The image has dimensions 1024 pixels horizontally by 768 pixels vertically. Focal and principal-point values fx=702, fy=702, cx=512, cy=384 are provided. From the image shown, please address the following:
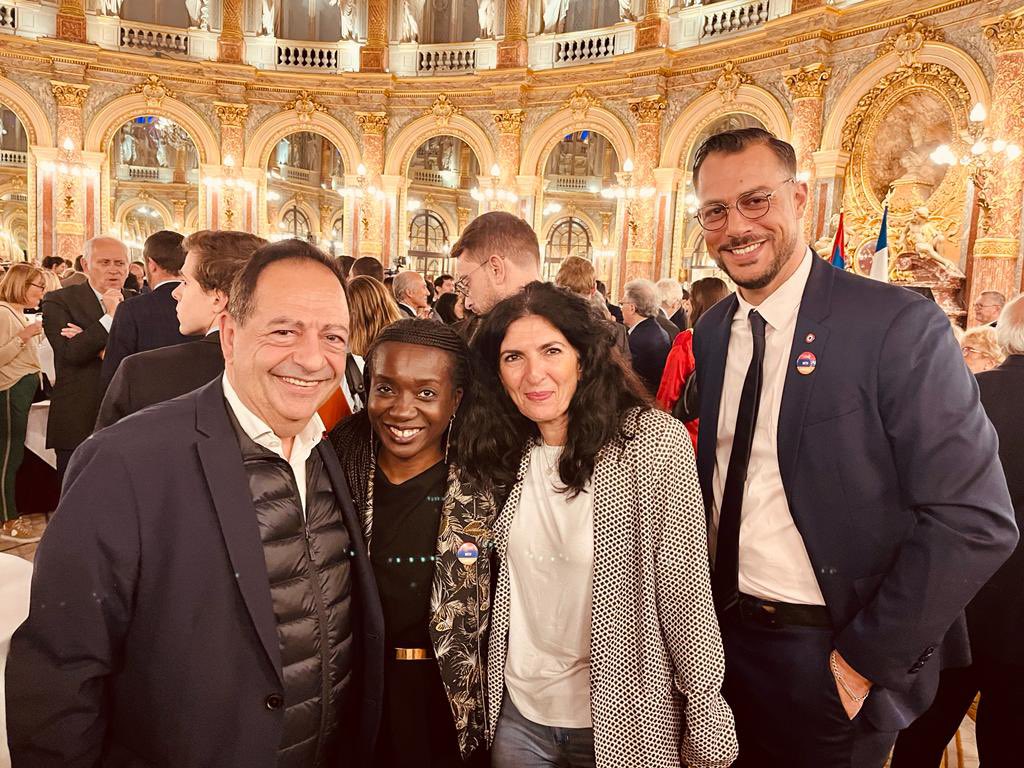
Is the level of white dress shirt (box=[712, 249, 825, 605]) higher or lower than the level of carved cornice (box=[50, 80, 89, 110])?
lower

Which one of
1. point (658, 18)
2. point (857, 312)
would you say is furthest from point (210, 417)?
point (658, 18)

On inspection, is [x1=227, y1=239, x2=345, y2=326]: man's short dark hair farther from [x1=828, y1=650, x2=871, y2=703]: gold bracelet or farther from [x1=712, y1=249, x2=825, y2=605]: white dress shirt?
[x1=828, y1=650, x2=871, y2=703]: gold bracelet

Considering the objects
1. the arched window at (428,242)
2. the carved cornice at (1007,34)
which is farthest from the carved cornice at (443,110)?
the carved cornice at (1007,34)

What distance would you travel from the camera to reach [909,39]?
1080cm

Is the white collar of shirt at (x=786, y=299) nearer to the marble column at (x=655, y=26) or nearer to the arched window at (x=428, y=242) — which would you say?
the marble column at (x=655, y=26)

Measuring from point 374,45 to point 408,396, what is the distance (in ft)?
60.0

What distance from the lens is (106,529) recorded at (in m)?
1.42

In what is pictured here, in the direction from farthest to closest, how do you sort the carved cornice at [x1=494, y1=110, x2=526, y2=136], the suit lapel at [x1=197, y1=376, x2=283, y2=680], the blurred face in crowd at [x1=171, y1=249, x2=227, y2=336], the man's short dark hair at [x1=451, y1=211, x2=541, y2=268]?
the carved cornice at [x1=494, y1=110, x2=526, y2=136] → the man's short dark hair at [x1=451, y1=211, x2=541, y2=268] → the blurred face in crowd at [x1=171, y1=249, x2=227, y2=336] → the suit lapel at [x1=197, y1=376, x2=283, y2=680]

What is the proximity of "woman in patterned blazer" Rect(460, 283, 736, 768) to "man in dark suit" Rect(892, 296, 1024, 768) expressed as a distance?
137cm

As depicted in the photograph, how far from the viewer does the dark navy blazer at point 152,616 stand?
4.59 feet

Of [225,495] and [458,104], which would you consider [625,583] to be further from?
[458,104]

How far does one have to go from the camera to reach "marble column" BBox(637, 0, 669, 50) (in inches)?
582

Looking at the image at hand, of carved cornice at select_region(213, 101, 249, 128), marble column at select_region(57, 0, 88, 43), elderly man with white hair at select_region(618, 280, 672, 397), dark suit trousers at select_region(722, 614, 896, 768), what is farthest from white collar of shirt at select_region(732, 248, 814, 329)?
marble column at select_region(57, 0, 88, 43)

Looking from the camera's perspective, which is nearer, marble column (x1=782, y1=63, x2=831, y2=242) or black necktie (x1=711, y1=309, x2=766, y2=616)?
black necktie (x1=711, y1=309, x2=766, y2=616)
